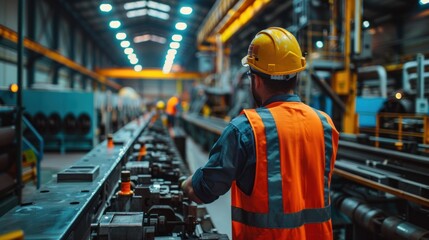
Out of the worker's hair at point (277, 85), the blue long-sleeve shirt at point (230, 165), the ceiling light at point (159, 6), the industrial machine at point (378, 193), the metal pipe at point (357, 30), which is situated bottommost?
the industrial machine at point (378, 193)

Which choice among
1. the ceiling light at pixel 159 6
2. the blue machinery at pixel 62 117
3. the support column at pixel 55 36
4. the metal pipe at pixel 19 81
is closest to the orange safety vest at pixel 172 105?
the blue machinery at pixel 62 117

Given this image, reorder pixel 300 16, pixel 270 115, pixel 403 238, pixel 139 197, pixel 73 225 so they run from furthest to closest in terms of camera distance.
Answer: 1. pixel 300 16
2. pixel 403 238
3. pixel 139 197
4. pixel 270 115
5. pixel 73 225

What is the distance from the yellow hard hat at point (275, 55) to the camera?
5.23 feet

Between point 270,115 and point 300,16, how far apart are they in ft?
20.7

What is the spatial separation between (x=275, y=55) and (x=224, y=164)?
54 cm

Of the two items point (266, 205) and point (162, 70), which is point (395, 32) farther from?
point (266, 205)

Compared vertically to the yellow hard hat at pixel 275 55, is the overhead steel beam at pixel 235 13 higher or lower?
higher

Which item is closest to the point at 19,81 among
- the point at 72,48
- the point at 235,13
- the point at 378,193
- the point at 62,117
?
the point at 235,13

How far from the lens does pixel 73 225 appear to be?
1.35 metres

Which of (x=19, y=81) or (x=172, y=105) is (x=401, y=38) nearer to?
(x=172, y=105)

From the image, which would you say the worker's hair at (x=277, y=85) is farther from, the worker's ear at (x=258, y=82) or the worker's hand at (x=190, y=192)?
the worker's hand at (x=190, y=192)

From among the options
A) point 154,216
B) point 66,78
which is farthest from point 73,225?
point 66,78

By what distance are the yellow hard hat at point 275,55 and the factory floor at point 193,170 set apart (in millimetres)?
1423

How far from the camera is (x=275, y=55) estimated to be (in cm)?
160
